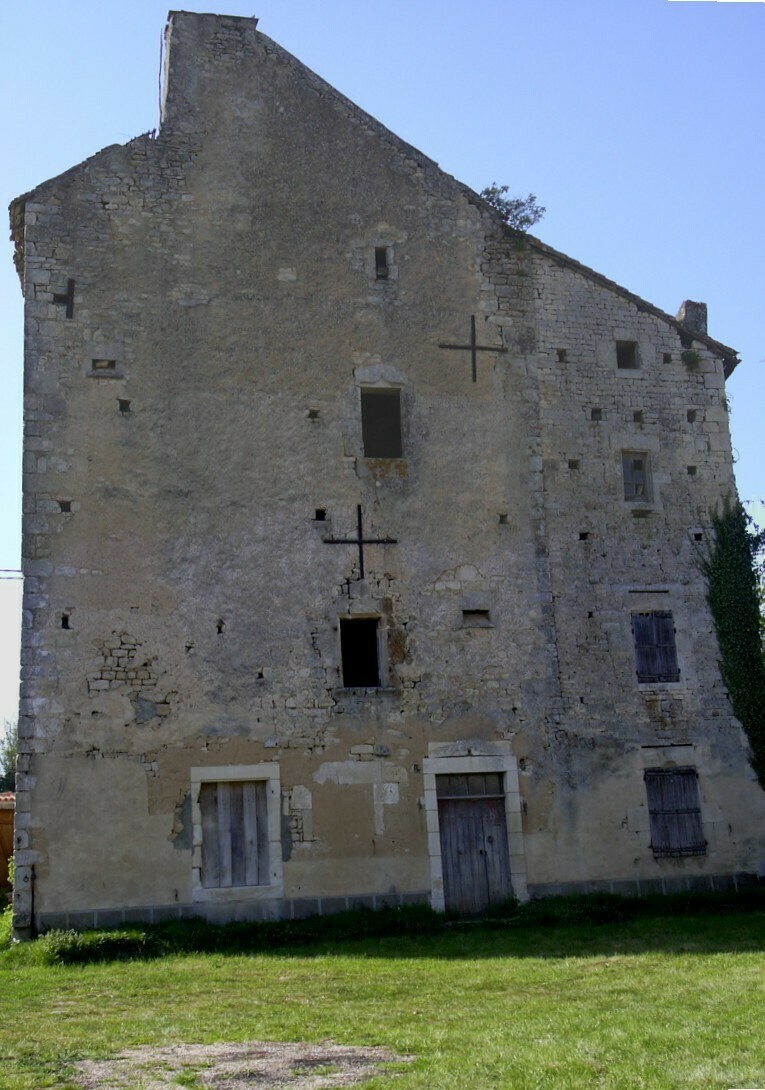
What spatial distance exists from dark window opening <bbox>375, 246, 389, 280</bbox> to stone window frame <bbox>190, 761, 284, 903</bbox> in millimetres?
6951

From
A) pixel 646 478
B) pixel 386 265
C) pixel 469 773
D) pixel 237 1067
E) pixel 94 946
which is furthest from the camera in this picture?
pixel 646 478

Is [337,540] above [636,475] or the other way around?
the other way around

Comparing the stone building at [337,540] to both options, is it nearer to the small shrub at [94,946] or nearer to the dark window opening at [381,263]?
the dark window opening at [381,263]

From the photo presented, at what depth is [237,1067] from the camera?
7.02 m

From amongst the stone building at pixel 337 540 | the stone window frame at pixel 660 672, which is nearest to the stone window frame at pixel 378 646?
the stone building at pixel 337 540

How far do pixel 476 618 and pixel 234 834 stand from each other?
4.26m

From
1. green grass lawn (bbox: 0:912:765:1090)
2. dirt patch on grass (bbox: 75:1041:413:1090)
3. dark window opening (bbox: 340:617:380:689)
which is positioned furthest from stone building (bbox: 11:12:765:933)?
dirt patch on grass (bbox: 75:1041:413:1090)

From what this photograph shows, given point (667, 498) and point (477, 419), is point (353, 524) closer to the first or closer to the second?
point (477, 419)

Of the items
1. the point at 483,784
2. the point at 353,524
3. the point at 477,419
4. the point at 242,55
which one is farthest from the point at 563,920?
the point at 242,55

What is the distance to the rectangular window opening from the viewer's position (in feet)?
45.3

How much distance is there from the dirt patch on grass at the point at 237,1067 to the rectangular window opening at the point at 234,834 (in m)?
6.10

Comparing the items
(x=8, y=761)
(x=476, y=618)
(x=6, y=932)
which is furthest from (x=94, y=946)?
(x=8, y=761)

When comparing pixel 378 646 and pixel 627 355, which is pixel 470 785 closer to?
pixel 378 646

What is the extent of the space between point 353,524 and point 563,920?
5604 millimetres
